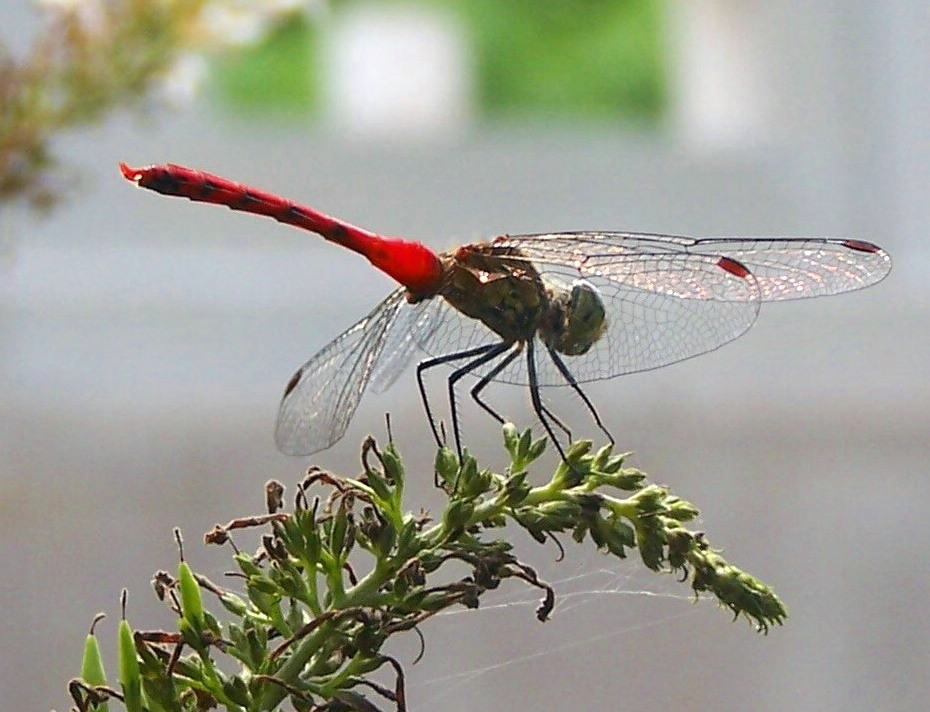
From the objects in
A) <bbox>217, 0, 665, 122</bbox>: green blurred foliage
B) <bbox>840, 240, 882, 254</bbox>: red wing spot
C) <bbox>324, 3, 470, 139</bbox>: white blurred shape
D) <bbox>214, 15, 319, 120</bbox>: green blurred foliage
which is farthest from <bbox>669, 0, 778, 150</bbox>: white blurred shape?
<bbox>840, 240, 882, 254</bbox>: red wing spot

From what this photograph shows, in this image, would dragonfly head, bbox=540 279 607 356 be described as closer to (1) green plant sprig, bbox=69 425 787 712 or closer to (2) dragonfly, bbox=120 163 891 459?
(2) dragonfly, bbox=120 163 891 459

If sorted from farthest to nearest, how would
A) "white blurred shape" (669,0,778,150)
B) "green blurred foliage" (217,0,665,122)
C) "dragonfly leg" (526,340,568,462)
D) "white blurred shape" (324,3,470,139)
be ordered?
"white blurred shape" (324,3,470,139), "green blurred foliage" (217,0,665,122), "white blurred shape" (669,0,778,150), "dragonfly leg" (526,340,568,462)

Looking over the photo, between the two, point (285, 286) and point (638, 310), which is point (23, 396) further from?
point (638, 310)

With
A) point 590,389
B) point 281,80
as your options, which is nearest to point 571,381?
point 590,389

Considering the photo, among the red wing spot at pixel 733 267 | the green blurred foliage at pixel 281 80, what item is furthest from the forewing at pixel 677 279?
the green blurred foliage at pixel 281 80

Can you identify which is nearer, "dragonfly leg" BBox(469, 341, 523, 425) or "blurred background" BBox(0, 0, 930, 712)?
"dragonfly leg" BBox(469, 341, 523, 425)

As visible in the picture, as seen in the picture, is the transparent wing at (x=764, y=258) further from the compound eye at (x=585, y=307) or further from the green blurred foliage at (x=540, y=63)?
the green blurred foliage at (x=540, y=63)

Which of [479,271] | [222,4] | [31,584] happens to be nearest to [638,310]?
[479,271]
